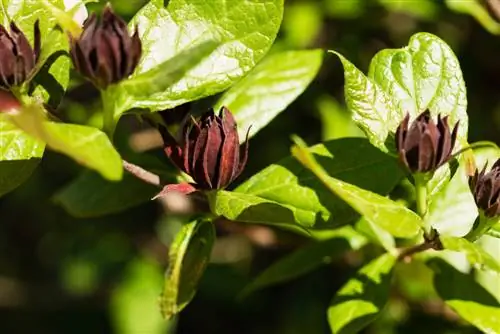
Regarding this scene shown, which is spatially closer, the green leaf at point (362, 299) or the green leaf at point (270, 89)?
the green leaf at point (362, 299)

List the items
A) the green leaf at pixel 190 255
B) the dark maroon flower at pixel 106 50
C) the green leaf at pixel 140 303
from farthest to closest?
the green leaf at pixel 140 303 < the green leaf at pixel 190 255 < the dark maroon flower at pixel 106 50

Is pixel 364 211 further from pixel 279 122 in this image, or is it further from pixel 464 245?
pixel 279 122

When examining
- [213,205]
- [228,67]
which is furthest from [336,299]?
[228,67]

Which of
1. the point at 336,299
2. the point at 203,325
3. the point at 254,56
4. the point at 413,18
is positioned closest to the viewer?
the point at 254,56

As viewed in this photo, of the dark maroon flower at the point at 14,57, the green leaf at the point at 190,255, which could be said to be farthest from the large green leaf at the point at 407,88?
the dark maroon flower at the point at 14,57

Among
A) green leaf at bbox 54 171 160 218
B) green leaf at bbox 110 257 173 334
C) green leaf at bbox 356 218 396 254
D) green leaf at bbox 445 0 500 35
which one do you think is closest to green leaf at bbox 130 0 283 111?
green leaf at bbox 54 171 160 218

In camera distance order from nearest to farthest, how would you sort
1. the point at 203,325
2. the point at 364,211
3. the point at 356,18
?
the point at 364,211 → the point at 356,18 → the point at 203,325

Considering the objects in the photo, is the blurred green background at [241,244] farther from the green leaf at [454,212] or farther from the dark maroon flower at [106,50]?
the dark maroon flower at [106,50]
